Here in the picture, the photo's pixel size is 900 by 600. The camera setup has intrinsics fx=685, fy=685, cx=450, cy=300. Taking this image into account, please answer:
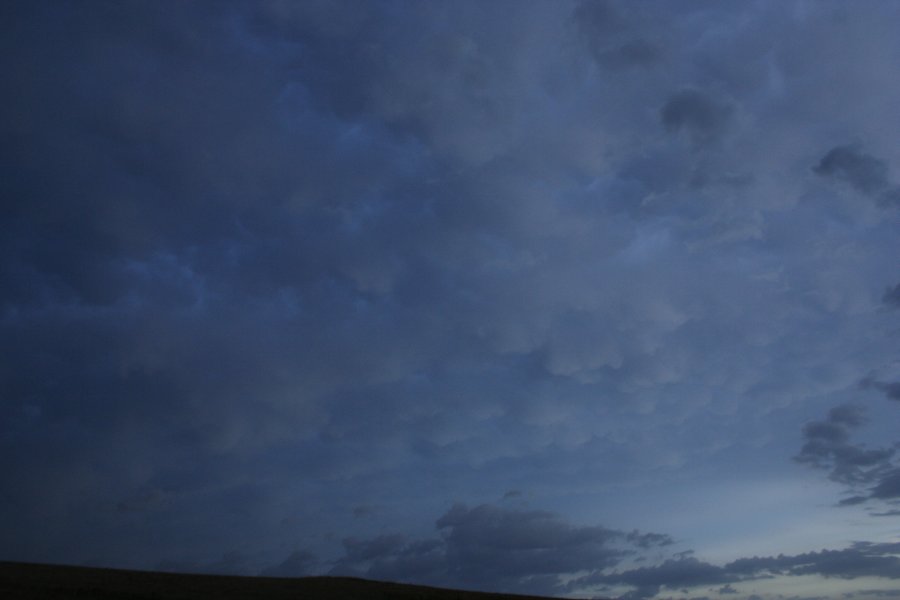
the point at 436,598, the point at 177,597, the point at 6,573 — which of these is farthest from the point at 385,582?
the point at 6,573

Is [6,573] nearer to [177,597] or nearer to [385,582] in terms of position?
[177,597]

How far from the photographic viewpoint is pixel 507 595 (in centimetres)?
5403

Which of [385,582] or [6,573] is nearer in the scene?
[6,573]

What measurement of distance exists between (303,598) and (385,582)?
9.93m

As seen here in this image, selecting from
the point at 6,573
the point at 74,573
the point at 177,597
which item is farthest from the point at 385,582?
the point at 6,573

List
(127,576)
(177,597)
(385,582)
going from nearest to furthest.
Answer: (177,597) → (127,576) → (385,582)

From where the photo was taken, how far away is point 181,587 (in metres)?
48.1

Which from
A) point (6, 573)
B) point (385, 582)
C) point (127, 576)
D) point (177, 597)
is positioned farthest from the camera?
point (385, 582)

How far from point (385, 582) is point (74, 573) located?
921 inches

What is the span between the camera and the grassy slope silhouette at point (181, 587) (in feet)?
138

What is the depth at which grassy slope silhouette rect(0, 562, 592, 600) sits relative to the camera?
138 feet

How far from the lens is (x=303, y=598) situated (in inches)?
1892

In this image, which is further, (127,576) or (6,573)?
(127,576)

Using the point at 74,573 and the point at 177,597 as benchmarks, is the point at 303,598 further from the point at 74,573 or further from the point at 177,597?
the point at 74,573
